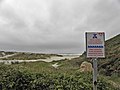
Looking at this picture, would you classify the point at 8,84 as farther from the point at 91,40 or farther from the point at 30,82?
the point at 91,40

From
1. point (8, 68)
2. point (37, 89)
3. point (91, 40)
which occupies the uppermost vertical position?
point (91, 40)

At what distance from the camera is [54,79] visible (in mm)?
10664

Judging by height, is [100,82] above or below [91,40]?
below

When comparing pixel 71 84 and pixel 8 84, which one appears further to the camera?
pixel 8 84

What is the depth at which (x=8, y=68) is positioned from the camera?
11727 mm

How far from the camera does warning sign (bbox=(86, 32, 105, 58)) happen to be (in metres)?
7.35

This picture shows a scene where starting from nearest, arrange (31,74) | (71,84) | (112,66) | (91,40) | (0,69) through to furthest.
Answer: (91,40), (71,84), (31,74), (0,69), (112,66)

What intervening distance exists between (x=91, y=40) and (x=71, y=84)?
10.9 feet

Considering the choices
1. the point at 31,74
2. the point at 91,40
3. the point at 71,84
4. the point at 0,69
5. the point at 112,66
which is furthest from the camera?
the point at 112,66

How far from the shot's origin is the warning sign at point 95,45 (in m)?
7.35

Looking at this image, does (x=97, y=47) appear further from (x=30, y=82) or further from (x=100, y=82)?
(x=30, y=82)

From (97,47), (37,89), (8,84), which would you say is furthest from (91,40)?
(8,84)

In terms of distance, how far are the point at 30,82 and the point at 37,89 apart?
14.7 inches

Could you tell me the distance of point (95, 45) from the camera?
7.41 meters
